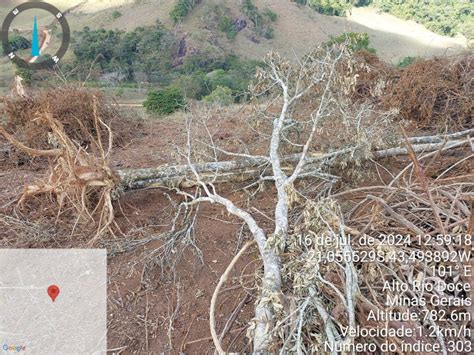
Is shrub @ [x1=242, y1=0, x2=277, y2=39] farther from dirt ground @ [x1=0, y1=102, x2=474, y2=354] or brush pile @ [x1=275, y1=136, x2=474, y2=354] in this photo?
brush pile @ [x1=275, y1=136, x2=474, y2=354]

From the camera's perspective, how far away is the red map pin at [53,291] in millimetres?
2478

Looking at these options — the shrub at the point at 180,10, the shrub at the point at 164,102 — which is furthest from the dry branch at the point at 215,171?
the shrub at the point at 180,10

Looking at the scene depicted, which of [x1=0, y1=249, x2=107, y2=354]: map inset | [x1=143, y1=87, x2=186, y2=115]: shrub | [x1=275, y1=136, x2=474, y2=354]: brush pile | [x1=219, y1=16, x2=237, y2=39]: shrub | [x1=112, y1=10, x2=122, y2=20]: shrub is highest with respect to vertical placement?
[x1=275, y1=136, x2=474, y2=354]: brush pile

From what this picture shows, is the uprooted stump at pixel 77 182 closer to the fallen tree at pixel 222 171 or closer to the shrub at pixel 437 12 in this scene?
the fallen tree at pixel 222 171

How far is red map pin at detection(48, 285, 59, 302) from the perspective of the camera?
8.13 ft

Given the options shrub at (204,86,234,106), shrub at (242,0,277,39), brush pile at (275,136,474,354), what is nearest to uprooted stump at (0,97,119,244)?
brush pile at (275,136,474,354)

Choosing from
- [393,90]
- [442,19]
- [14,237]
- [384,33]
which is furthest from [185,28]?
[14,237]

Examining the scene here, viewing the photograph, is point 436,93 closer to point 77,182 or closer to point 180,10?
point 77,182

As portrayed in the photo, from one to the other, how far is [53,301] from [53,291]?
82 mm

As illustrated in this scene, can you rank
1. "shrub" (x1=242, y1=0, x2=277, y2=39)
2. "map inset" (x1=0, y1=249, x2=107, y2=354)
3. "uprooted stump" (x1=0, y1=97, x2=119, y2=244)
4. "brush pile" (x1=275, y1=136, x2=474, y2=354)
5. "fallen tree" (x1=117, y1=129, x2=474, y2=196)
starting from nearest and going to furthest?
"brush pile" (x1=275, y1=136, x2=474, y2=354) → "map inset" (x1=0, y1=249, x2=107, y2=354) → "uprooted stump" (x1=0, y1=97, x2=119, y2=244) → "fallen tree" (x1=117, y1=129, x2=474, y2=196) → "shrub" (x1=242, y1=0, x2=277, y2=39)

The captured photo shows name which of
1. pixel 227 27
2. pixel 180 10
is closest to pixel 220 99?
pixel 180 10

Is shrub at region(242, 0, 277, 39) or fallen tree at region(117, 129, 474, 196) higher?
fallen tree at region(117, 129, 474, 196)

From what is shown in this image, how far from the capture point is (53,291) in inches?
98.6

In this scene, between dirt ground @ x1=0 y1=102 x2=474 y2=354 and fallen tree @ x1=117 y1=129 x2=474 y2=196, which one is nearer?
dirt ground @ x1=0 y1=102 x2=474 y2=354
